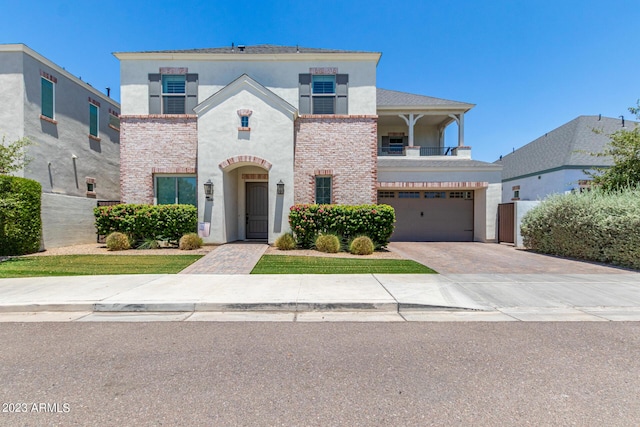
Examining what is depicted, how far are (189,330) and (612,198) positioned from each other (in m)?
12.5

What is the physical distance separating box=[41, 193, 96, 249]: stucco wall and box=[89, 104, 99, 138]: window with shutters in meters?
4.82

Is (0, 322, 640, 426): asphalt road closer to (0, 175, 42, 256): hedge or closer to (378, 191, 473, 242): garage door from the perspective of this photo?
(0, 175, 42, 256): hedge

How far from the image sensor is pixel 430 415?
256 cm

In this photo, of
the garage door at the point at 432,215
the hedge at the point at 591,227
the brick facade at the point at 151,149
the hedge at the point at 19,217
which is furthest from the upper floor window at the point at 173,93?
the hedge at the point at 591,227

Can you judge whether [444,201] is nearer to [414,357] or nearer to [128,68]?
[414,357]

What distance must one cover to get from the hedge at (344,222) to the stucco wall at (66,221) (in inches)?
348

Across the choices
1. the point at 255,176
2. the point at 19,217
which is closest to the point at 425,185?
the point at 255,176

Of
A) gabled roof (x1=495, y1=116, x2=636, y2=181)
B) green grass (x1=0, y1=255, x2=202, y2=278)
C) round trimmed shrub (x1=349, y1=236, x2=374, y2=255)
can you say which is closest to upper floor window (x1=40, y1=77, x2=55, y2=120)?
green grass (x1=0, y1=255, x2=202, y2=278)

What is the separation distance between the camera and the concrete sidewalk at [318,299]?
5.12 meters

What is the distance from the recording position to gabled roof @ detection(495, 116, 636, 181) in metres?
18.4

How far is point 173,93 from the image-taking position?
13.8m

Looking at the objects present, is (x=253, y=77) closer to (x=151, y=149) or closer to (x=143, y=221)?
(x=151, y=149)

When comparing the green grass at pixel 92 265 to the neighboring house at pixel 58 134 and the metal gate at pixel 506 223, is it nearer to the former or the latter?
the neighboring house at pixel 58 134

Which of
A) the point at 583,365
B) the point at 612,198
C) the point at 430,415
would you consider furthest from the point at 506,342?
the point at 612,198
